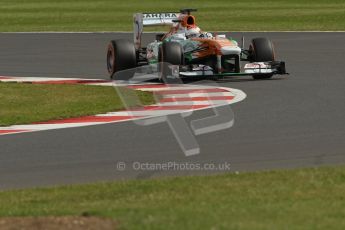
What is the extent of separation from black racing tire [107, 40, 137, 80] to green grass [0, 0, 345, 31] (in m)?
13.4

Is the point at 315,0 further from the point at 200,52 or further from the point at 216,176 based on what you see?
the point at 216,176

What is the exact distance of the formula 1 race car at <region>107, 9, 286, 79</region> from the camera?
1883cm

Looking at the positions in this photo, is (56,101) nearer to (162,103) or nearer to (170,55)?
(162,103)

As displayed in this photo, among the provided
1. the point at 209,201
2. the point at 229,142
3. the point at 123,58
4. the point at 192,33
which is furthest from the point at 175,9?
the point at 209,201

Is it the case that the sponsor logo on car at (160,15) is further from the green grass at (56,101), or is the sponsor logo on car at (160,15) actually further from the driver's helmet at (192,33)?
the green grass at (56,101)

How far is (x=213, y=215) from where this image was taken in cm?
767

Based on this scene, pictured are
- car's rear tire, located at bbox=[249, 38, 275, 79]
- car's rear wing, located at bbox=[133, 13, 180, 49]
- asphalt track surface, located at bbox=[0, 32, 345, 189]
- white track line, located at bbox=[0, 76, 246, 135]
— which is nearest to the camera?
asphalt track surface, located at bbox=[0, 32, 345, 189]

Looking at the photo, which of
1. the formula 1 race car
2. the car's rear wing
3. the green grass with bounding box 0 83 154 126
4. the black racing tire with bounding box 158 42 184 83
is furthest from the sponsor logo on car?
the green grass with bounding box 0 83 154 126

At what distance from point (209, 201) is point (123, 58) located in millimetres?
11587

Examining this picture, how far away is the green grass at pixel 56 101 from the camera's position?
1450 cm

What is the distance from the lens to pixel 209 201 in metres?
8.48

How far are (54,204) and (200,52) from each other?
11007 mm

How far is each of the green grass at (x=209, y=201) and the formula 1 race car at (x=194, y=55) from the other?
905 centimetres

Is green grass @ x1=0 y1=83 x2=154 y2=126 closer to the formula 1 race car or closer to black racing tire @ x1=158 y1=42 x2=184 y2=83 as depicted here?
black racing tire @ x1=158 y1=42 x2=184 y2=83
